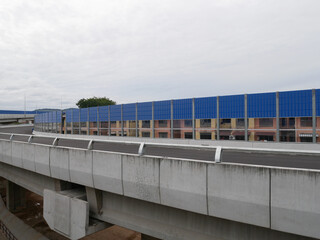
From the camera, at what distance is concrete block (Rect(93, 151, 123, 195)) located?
5715 mm

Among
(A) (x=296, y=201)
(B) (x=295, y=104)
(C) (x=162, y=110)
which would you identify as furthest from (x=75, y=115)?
(A) (x=296, y=201)

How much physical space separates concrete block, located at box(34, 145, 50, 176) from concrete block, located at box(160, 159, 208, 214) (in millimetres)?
5527

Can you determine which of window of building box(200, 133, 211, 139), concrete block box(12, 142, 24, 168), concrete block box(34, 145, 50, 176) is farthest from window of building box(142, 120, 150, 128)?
concrete block box(34, 145, 50, 176)

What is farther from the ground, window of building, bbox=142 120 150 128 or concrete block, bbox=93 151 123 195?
window of building, bbox=142 120 150 128

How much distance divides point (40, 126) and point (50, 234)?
122 feet

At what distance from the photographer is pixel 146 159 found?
17.2 ft

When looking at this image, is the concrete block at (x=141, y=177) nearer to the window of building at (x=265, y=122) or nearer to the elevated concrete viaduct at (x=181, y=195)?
the elevated concrete viaduct at (x=181, y=195)

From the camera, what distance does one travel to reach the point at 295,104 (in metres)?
15.7

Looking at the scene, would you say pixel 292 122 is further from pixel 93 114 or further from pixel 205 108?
pixel 93 114

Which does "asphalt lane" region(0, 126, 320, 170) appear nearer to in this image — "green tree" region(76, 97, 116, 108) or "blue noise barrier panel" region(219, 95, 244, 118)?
"blue noise barrier panel" region(219, 95, 244, 118)

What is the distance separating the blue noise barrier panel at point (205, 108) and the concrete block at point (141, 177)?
1552cm

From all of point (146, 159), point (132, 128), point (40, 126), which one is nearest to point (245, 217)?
point (146, 159)

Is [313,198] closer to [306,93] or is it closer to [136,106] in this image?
[306,93]

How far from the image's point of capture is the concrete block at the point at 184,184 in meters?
4.41
